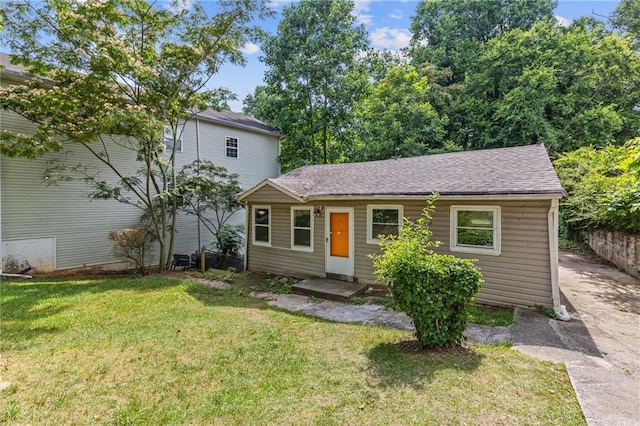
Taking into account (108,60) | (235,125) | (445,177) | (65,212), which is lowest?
(65,212)

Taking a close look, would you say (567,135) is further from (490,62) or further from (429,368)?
(429,368)

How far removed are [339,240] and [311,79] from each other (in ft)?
50.6

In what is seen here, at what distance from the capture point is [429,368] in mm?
4043

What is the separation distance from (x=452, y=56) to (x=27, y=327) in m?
28.1

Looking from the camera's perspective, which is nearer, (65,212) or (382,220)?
(382,220)

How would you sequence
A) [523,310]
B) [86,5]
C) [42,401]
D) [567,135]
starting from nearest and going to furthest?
[42,401] < [523,310] < [86,5] < [567,135]

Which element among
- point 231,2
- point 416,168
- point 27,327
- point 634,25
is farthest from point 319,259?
point 634,25

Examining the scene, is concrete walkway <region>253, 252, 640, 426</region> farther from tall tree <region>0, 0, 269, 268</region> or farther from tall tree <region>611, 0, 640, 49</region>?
tall tree <region>611, 0, 640, 49</region>

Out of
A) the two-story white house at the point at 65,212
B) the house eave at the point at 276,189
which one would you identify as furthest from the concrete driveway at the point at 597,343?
the two-story white house at the point at 65,212

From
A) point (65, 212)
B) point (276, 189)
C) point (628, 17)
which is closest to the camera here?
point (276, 189)

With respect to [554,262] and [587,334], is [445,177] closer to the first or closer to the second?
[554,262]

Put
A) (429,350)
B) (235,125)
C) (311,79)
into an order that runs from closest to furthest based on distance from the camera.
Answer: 1. (429,350)
2. (235,125)
3. (311,79)

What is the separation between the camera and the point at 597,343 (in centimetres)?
512

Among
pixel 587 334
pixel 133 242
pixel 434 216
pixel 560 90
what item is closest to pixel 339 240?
pixel 434 216
